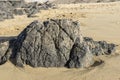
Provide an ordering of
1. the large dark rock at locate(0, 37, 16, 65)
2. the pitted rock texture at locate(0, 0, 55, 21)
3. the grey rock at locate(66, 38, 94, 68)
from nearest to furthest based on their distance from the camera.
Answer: the grey rock at locate(66, 38, 94, 68) → the large dark rock at locate(0, 37, 16, 65) → the pitted rock texture at locate(0, 0, 55, 21)

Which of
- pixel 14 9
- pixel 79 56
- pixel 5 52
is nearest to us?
pixel 79 56

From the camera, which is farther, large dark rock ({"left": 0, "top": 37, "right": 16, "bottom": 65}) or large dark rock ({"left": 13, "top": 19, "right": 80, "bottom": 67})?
large dark rock ({"left": 0, "top": 37, "right": 16, "bottom": 65})

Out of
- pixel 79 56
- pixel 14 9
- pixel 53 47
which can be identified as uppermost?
pixel 53 47

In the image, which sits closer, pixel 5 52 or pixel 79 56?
pixel 79 56

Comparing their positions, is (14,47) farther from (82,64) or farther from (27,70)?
(82,64)

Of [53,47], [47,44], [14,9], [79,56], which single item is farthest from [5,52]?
[14,9]

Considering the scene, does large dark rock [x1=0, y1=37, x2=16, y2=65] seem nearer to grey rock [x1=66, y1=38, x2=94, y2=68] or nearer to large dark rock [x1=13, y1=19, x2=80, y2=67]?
large dark rock [x1=13, y1=19, x2=80, y2=67]

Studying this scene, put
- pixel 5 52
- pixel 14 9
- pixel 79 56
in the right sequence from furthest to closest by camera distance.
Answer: pixel 14 9 → pixel 5 52 → pixel 79 56

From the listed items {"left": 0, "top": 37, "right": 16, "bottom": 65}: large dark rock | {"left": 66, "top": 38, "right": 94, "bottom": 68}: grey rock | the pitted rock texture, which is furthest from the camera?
the pitted rock texture

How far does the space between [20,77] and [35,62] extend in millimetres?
581

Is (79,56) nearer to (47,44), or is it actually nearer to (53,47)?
(53,47)

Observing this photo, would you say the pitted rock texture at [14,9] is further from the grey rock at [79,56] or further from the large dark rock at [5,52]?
the grey rock at [79,56]

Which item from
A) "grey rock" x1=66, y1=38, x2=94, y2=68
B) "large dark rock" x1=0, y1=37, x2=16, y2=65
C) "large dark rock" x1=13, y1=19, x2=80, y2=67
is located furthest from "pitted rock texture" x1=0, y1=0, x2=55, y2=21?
"grey rock" x1=66, y1=38, x2=94, y2=68

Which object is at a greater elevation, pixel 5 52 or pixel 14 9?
pixel 5 52
